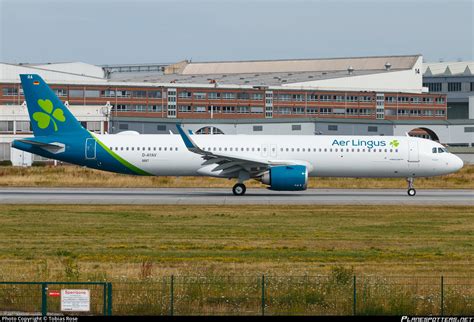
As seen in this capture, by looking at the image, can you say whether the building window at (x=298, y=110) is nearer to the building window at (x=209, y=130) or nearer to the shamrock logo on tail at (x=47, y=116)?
the building window at (x=209, y=130)

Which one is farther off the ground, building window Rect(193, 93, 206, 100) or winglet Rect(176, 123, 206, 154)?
building window Rect(193, 93, 206, 100)

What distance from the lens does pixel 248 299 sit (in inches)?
859

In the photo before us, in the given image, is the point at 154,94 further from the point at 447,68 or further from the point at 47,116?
the point at 47,116

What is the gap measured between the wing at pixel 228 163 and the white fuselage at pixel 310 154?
775 millimetres

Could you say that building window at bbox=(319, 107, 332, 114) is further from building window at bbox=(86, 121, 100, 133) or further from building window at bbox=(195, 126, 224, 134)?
building window at bbox=(86, 121, 100, 133)

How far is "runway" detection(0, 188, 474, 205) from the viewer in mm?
48281

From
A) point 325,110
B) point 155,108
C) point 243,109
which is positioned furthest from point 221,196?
point 325,110

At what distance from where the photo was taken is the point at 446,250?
105 ft

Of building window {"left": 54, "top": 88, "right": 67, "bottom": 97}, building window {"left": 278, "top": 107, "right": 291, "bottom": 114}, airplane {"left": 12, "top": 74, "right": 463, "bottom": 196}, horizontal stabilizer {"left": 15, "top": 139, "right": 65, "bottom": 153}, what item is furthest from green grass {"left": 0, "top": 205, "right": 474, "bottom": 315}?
building window {"left": 278, "top": 107, "right": 291, "bottom": 114}

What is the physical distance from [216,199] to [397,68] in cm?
11433

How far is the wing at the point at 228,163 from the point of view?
50.3 metres

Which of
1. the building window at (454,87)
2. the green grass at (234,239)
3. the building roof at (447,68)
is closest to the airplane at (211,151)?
the green grass at (234,239)

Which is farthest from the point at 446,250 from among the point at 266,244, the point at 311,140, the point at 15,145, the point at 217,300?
the point at 15,145

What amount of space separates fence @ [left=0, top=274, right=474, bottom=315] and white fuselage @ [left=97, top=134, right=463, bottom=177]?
98.9ft
